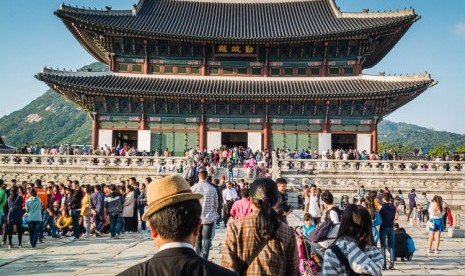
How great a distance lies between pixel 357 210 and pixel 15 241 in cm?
1364

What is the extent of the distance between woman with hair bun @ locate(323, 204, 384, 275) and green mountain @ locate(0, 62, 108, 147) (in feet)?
417

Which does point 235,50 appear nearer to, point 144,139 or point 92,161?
point 144,139

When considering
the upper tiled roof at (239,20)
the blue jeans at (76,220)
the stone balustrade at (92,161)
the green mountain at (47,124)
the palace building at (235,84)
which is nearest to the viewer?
the blue jeans at (76,220)

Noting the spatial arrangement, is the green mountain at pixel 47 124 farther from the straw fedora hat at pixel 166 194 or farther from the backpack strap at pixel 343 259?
the straw fedora hat at pixel 166 194

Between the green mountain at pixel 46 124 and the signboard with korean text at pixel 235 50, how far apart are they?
317 feet

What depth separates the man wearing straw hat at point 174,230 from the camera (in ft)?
8.67

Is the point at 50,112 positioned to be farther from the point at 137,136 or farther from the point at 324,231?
the point at 324,231

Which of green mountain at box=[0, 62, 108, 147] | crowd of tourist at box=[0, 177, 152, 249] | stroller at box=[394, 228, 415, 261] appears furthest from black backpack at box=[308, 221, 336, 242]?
green mountain at box=[0, 62, 108, 147]

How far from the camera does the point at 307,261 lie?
7.64 m

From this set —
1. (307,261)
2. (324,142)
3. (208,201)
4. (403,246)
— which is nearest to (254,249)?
(307,261)

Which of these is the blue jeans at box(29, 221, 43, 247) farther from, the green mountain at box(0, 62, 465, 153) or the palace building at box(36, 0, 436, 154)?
the green mountain at box(0, 62, 465, 153)

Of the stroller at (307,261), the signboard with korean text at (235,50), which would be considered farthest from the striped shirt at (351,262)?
the signboard with korean text at (235,50)

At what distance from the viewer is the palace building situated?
33375 mm

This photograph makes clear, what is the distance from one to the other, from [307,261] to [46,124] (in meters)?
148
